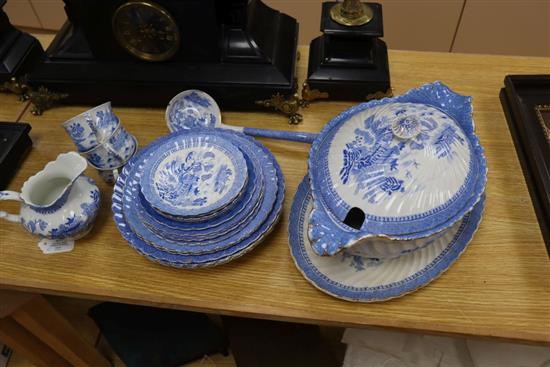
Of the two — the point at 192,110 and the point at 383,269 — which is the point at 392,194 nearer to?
the point at 383,269

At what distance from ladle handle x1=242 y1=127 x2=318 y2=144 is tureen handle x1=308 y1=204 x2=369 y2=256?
26 cm

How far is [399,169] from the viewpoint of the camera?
60 cm

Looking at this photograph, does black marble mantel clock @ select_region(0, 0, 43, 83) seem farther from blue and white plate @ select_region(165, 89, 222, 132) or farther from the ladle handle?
the ladle handle

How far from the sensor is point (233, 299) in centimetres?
69

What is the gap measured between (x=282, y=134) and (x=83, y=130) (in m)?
0.33

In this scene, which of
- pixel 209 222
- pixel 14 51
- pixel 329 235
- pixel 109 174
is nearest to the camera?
pixel 329 235

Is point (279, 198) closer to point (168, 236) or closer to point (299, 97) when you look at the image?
point (168, 236)

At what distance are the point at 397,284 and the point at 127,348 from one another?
0.74 meters

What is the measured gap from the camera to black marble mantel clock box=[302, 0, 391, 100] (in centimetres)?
83

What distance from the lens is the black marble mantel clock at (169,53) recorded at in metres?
0.84

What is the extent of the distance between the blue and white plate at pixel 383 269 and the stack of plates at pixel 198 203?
0.30 feet

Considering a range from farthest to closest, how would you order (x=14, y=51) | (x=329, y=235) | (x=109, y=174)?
(x=14, y=51) < (x=109, y=174) < (x=329, y=235)

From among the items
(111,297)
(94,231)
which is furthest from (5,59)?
(111,297)

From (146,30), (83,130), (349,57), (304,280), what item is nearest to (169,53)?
(146,30)
